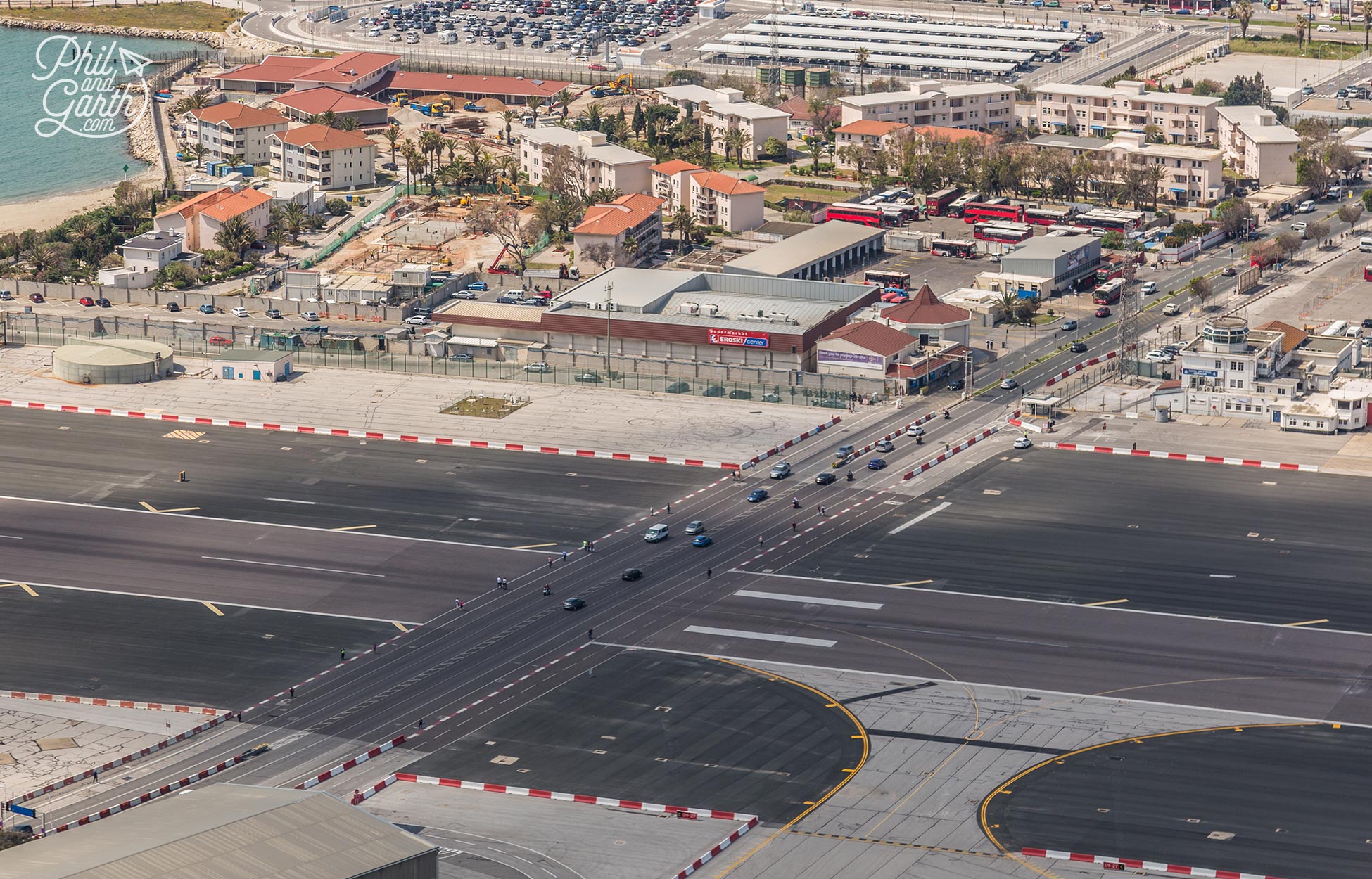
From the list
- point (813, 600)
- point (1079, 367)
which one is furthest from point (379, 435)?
→ point (1079, 367)

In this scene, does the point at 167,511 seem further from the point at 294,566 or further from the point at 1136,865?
the point at 1136,865

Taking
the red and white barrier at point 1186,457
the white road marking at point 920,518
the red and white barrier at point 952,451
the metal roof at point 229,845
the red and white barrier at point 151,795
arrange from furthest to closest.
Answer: the red and white barrier at point 1186,457 < the red and white barrier at point 952,451 < the white road marking at point 920,518 < the red and white barrier at point 151,795 < the metal roof at point 229,845

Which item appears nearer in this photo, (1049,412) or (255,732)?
(255,732)

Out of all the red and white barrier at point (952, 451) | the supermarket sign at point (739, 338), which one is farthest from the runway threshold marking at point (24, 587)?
the supermarket sign at point (739, 338)

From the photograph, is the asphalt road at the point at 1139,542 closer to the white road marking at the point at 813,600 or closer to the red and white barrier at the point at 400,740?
the white road marking at the point at 813,600

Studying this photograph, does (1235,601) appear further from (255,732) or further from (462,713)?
(255,732)

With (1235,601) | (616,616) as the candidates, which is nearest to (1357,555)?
(1235,601)
